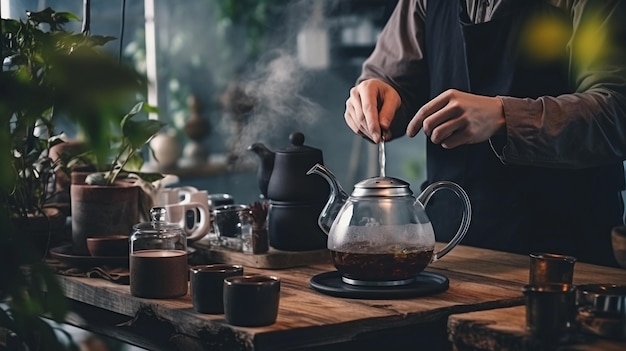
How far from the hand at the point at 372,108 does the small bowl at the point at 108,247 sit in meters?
0.59

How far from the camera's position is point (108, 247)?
2.11 m

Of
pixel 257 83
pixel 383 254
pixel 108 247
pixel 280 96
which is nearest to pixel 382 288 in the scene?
pixel 383 254

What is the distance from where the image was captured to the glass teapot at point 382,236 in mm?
1797

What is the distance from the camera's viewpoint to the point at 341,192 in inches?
77.7

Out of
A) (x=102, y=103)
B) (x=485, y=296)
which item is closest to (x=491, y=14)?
(x=485, y=296)

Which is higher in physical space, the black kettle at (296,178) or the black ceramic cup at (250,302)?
the black kettle at (296,178)

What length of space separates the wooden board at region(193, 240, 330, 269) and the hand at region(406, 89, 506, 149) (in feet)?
1.20

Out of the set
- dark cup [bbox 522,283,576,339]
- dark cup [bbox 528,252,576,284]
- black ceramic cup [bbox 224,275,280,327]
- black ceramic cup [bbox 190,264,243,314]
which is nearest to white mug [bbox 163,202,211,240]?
black ceramic cup [bbox 190,264,243,314]

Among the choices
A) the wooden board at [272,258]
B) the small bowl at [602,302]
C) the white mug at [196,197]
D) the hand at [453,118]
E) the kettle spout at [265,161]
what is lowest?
the wooden board at [272,258]

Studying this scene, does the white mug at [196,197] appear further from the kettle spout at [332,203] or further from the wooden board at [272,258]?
the kettle spout at [332,203]

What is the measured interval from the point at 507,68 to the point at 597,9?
0.28 meters

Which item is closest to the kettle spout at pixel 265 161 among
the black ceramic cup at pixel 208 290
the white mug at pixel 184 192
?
the white mug at pixel 184 192

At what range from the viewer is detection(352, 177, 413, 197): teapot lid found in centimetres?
184

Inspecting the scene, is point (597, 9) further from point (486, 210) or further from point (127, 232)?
point (127, 232)
